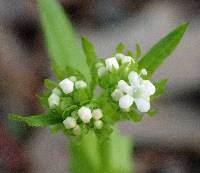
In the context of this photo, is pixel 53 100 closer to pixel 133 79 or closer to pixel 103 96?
pixel 103 96

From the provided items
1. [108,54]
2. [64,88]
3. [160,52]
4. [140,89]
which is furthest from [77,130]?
[108,54]

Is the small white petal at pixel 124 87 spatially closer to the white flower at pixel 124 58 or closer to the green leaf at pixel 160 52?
the white flower at pixel 124 58

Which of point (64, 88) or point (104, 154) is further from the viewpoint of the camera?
point (104, 154)

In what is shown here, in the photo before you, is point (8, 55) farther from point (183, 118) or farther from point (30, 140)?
point (183, 118)

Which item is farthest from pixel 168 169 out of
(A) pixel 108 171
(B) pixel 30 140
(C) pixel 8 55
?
(C) pixel 8 55

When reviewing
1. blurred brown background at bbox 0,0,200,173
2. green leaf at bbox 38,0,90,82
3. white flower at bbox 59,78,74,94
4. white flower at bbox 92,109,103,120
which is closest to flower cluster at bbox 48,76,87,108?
white flower at bbox 59,78,74,94

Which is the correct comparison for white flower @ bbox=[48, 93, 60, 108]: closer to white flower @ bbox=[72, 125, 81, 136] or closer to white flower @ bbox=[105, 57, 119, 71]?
white flower @ bbox=[72, 125, 81, 136]
